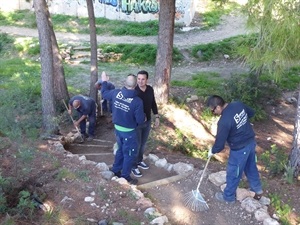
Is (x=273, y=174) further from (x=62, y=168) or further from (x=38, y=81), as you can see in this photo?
(x=38, y=81)

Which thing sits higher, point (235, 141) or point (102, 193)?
point (235, 141)

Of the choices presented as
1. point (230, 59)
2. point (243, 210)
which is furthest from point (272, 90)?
point (243, 210)

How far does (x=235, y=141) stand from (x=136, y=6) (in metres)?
16.6

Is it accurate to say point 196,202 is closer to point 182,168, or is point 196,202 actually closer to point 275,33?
point 182,168

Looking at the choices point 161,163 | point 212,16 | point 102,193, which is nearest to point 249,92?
point 161,163

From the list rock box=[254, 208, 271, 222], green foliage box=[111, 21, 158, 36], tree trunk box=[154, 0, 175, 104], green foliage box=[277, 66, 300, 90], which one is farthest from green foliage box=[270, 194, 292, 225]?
green foliage box=[111, 21, 158, 36]

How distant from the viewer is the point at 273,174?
743 centimetres

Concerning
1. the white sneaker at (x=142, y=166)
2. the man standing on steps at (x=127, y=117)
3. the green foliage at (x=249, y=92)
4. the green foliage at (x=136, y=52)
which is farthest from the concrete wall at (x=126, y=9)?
the man standing on steps at (x=127, y=117)

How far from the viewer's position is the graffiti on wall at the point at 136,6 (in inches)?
822

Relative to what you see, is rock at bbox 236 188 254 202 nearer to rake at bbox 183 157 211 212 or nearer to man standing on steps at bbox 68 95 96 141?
rake at bbox 183 157 211 212

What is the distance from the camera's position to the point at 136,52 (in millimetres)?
17250

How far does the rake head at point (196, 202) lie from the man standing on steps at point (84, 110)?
3.64m

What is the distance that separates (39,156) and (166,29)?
4.55 meters

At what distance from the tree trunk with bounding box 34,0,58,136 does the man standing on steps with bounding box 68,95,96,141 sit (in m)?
0.44
